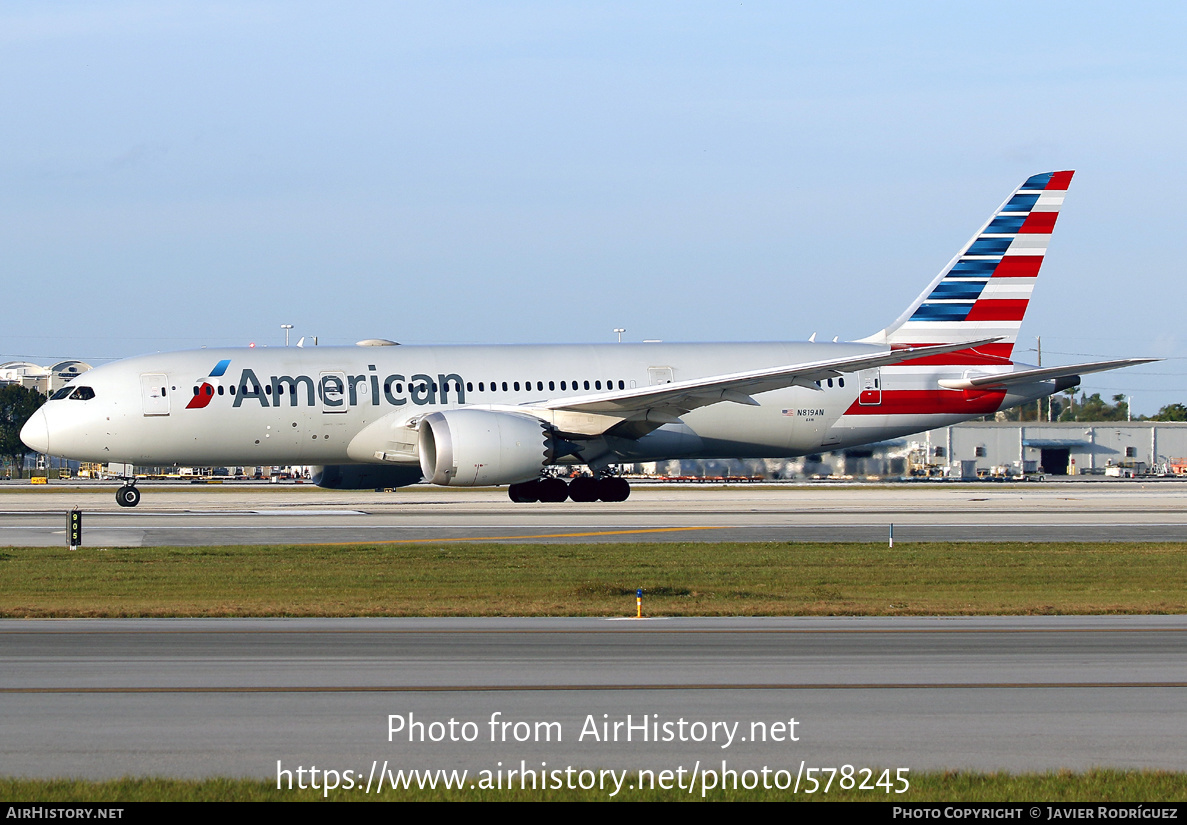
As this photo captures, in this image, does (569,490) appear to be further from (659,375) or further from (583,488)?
(659,375)

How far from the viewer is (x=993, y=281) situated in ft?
131

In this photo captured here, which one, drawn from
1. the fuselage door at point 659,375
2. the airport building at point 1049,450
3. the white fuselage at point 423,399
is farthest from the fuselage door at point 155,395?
the airport building at point 1049,450

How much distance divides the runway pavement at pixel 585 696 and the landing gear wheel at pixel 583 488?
23.1 meters

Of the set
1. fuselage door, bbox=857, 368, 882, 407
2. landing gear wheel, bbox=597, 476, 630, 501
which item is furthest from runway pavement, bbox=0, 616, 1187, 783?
fuselage door, bbox=857, 368, 882, 407

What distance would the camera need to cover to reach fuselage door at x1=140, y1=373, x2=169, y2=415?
3534 centimetres

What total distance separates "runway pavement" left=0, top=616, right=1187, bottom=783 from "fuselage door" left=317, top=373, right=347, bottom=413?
21.1m

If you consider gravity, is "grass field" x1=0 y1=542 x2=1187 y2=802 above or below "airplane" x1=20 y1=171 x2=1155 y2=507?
below

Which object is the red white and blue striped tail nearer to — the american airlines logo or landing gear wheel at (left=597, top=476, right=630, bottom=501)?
landing gear wheel at (left=597, top=476, right=630, bottom=501)

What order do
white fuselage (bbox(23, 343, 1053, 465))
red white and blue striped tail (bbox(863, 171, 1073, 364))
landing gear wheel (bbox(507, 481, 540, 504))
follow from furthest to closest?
red white and blue striped tail (bbox(863, 171, 1073, 364))
landing gear wheel (bbox(507, 481, 540, 504))
white fuselage (bbox(23, 343, 1053, 465))

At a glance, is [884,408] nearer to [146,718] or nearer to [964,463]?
[146,718]

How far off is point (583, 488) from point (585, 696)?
27.8 m

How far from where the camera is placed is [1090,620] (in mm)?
15258

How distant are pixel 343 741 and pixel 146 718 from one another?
1.68m

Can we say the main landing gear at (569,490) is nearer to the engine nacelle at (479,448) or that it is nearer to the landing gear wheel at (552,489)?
the landing gear wheel at (552,489)
